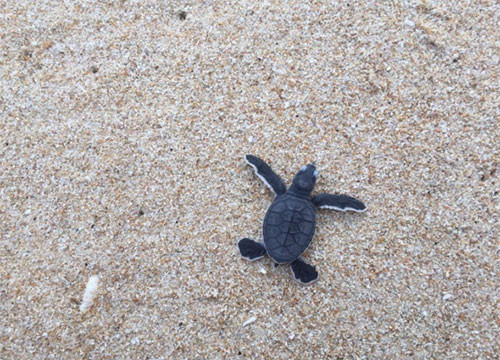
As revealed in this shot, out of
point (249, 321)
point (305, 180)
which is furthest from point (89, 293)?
point (305, 180)

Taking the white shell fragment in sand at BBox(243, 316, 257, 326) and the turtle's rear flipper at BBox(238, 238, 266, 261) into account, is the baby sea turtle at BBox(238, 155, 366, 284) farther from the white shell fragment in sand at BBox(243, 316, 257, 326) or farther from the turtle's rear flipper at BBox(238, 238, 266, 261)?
the white shell fragment in sand at BBox(243, 316, 257, 326)

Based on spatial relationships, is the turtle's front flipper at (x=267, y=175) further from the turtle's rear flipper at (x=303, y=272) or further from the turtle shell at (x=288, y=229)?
the turtle's rear flipper at (x=303, y=272)

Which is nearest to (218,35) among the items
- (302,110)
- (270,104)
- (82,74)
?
(270,104)

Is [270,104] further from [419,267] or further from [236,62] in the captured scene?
[419,267]

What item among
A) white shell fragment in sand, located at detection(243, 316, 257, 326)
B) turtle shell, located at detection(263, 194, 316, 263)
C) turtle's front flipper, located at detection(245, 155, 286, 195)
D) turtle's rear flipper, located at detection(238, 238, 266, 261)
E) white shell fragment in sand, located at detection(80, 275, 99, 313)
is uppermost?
turtle's front flipper, located at detection(245, 155, 286, 195)

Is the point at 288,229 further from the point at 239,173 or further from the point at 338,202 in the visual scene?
the point at 239,173

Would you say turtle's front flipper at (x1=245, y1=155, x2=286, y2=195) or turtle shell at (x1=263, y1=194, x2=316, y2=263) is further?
turtle's front flipper at (x1=245, y1=155, x2=286, y2=195)

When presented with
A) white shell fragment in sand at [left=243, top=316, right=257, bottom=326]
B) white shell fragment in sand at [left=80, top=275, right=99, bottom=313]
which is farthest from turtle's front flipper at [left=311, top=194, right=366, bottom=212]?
white shell fragment in sand at [left=80, top=275, right=99, bottom=313]
